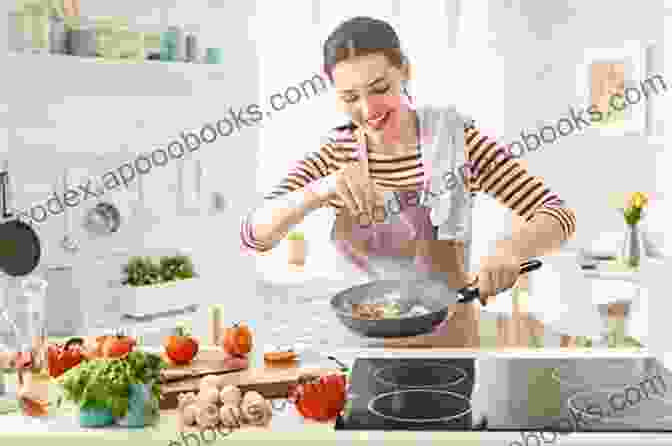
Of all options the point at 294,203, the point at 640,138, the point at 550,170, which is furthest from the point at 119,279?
the point at 640,138

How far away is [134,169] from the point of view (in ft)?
12.7

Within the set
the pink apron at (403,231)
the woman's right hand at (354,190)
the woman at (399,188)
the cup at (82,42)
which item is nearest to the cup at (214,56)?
the cup at (82,42)

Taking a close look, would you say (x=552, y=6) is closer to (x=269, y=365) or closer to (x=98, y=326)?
(x=98, y=326)

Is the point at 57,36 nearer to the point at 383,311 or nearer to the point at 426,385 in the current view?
the point at 383,311

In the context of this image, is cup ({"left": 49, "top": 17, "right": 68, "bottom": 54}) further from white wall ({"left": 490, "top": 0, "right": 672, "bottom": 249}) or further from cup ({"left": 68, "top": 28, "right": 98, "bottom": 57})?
white wall ({"left": 490, "top": 0, "right": 672, "bottom": 249})

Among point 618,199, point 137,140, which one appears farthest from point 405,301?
point 618,199

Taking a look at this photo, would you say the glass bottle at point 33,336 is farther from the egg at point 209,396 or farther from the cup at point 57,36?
the cup at point 57,36

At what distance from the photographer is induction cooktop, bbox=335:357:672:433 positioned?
5.32 feet

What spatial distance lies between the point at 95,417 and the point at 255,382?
1.10 feet

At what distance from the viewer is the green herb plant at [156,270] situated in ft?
12.4

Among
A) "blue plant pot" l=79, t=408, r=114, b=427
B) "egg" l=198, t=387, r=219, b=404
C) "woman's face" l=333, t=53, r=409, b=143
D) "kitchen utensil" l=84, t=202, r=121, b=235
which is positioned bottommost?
"blue plant pot" l=79, t=408, r=114, b=427

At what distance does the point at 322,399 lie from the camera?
1.66m

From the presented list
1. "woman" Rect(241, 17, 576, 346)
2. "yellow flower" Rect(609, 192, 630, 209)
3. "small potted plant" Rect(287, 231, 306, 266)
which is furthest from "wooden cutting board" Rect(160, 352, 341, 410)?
"yellow flower" Rect(609, 192, 630, 209)

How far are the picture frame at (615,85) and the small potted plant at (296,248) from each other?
6.03 feet
